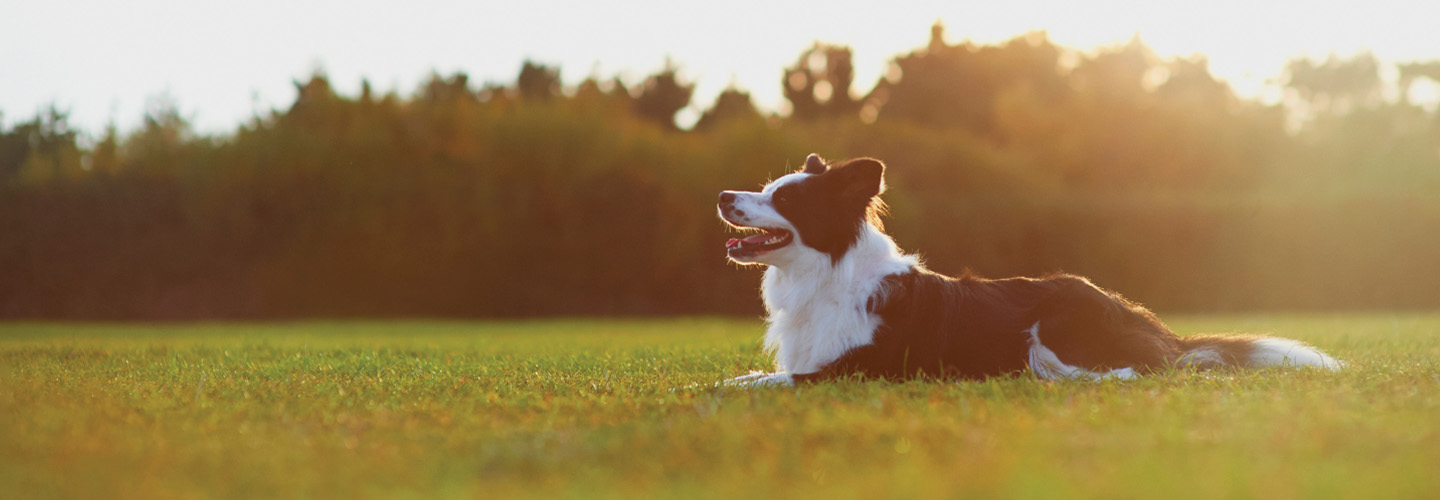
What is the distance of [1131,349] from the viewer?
18.4ft

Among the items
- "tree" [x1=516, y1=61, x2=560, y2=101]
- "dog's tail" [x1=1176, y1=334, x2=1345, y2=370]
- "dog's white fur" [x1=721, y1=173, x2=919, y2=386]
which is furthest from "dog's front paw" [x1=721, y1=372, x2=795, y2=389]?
"tree" [x1=516, y1=61, x2=560, y2=101]

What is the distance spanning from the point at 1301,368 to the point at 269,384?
540 centimetres

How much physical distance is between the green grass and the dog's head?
0.81 metres

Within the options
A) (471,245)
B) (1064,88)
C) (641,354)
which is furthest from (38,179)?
(1064,88)

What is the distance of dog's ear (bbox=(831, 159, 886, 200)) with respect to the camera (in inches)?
219

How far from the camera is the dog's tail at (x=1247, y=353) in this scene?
5.69 meters

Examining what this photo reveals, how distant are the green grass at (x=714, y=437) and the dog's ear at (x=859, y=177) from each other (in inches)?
41.3

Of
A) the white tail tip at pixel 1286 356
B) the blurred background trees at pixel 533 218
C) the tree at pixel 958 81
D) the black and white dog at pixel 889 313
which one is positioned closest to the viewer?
the black and white dog at pixel 889 313

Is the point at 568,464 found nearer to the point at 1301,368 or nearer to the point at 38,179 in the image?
the point at 1301,368

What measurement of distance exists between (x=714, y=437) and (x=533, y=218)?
14.7 metres

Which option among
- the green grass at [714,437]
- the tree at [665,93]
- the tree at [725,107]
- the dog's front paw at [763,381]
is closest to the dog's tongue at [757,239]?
the dog's front paw at [763,381]

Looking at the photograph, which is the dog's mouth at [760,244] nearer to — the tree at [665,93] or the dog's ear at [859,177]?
the dog's ear at [859,177]

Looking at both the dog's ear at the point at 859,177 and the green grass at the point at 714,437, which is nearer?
the green grass at the point at 714,437

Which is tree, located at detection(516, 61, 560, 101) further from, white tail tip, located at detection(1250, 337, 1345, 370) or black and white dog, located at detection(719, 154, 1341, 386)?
white tail tip, located at detection(1250, 337, 1345, 370)
